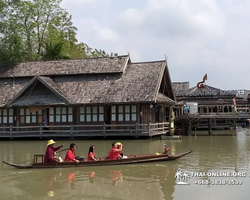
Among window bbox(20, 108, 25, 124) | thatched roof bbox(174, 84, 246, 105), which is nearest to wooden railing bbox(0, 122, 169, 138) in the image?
window bbox(20, 108, 25, 124)

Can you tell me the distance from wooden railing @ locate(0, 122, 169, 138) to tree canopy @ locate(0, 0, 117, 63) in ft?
32.8

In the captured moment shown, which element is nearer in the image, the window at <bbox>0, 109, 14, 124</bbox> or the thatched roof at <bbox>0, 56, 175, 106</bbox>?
the thatched roof at <bbox>0, 56, 175, 106</bbox>

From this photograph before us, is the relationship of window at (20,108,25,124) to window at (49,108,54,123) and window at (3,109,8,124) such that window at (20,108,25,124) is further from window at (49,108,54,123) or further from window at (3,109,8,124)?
window at (49,108,54,123)

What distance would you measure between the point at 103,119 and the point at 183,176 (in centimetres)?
1530

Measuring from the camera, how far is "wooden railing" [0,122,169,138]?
24.1 meters

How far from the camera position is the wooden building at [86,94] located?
25062 millimetres

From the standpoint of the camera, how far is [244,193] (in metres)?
9.23

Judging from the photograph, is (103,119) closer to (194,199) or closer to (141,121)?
(141,121)

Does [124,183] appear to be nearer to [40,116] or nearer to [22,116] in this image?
[40,116]

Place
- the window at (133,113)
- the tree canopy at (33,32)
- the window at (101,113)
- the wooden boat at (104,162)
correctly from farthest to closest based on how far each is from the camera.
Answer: the tree canopy at (33,32)
the window at (101,113)
the window at (133,113)
the wooden boat at (104,162)

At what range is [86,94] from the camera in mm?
25844

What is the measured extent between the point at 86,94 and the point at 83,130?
2833mm

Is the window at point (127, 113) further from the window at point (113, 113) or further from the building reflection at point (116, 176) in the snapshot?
the building reflection at point (116, 176)

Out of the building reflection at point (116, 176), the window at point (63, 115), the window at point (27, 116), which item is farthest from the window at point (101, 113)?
the building reflection at point (116, 176)
